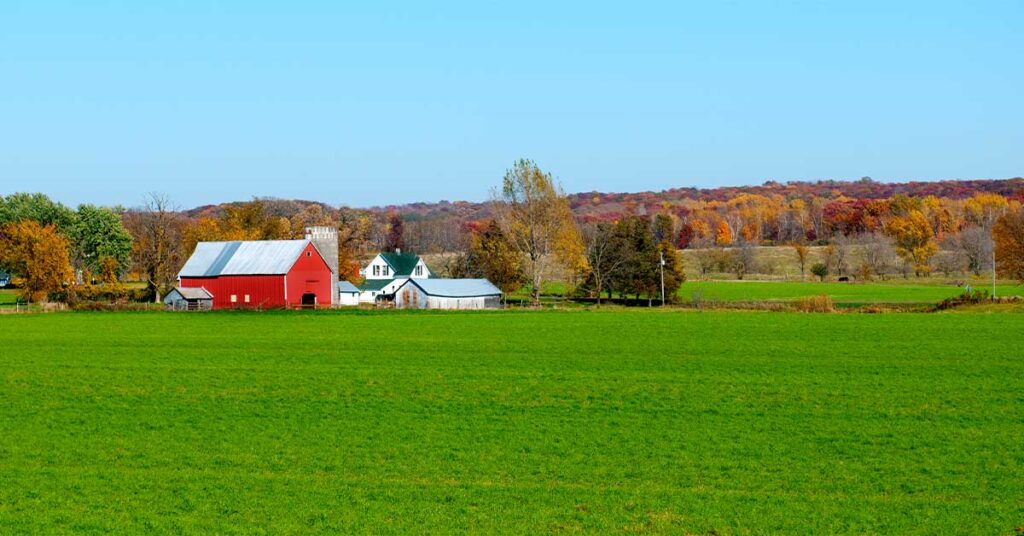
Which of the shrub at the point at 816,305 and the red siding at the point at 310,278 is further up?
the red siding at the point at 310,278

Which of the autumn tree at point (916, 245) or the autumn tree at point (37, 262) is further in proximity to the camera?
the autumn tree at point (916, 245)

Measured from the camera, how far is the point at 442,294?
76.6 metres

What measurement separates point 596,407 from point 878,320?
34.1 meters

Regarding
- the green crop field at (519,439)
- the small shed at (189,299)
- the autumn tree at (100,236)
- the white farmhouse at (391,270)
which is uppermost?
the autumn tree at (100,236)

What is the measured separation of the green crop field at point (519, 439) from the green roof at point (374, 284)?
57449mm

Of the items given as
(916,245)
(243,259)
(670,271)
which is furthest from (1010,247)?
(243,259)

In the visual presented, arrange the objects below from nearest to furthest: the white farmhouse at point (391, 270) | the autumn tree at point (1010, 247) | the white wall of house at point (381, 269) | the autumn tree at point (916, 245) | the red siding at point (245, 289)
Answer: the red siding at point (245, 289)
the autumn tree at point (1010, 247)
the white farmhouse at point (391, 270)
the white wall of house at point (381, 269)
the autumn tree at point (916, 245)

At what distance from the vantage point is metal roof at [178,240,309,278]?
237 ft

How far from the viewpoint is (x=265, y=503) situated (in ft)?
44.5

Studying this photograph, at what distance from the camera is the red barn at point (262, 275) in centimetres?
7175

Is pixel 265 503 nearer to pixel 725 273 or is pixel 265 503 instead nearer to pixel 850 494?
pixel 850 494

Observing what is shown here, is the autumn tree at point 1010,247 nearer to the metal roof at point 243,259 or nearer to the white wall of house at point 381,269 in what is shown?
the white wall of house at point 381,269

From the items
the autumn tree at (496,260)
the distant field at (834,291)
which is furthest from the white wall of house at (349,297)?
the distant field at (834,291)

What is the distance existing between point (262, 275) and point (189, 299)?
17.8 ft
